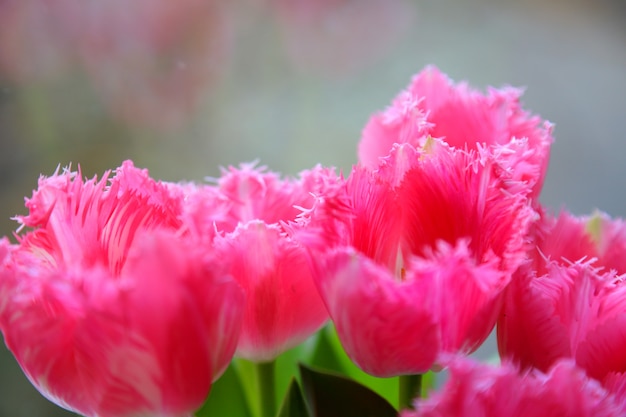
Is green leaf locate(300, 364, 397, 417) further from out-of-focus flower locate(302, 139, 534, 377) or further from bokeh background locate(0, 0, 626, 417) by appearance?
bokeh background locate(0, 0, 626, 417)

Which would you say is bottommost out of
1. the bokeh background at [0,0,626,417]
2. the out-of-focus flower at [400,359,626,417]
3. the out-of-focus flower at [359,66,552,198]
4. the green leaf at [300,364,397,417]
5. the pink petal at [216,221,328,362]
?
the out-of-focus flower at [400,359,626,417]

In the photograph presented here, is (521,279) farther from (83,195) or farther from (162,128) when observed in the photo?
(162,128)

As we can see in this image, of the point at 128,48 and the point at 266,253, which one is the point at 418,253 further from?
the point at 128,48

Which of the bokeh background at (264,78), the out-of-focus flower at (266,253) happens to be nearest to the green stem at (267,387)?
the out-of-focus flower at (266,253)

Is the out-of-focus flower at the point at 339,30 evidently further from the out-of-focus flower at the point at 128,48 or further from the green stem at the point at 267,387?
the green stem at the point at 267,387

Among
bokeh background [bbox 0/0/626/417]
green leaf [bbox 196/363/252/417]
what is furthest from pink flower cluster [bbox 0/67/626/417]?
bokeh background [bbox 0/0/626/417]

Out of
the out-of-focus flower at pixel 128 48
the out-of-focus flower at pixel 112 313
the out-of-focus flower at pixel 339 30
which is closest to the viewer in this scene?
the out-of-focus flower at pixel 112 313

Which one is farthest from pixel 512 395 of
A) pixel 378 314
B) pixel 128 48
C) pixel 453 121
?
pixel 128 48
